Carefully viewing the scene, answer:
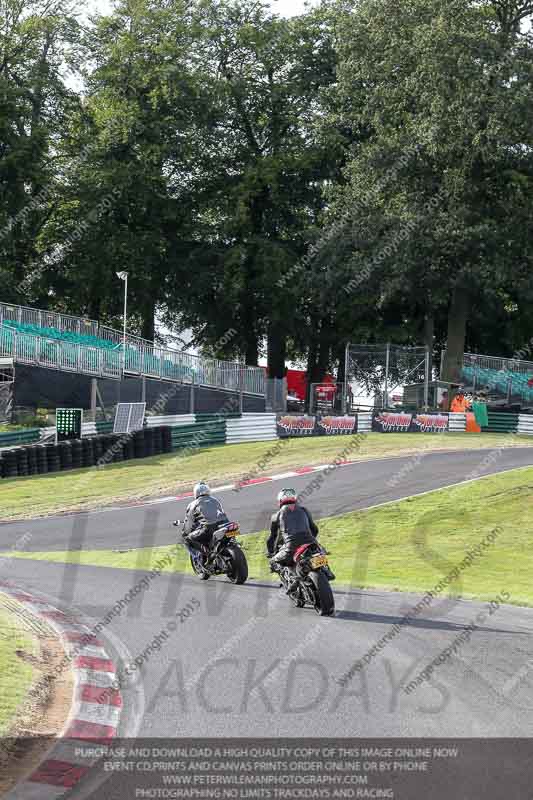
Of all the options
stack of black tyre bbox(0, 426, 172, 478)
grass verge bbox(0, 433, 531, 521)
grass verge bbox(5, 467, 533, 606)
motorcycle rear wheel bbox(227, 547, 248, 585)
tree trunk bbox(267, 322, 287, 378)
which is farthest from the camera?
tree trunk bbox(267, 322, 287, 378)

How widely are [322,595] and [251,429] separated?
27.2 meters

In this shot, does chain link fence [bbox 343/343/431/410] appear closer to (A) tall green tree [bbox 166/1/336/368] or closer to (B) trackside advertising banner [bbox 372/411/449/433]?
(B) trackside advertising banner [bbox 372/411/449/433]

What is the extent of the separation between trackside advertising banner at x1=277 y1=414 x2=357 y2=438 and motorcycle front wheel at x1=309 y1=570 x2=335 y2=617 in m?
26.9

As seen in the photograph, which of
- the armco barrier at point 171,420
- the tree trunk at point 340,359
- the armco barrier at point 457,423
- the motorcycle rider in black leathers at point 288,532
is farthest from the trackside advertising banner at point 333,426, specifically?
the motorcycle rider in black leathers at point 288,532

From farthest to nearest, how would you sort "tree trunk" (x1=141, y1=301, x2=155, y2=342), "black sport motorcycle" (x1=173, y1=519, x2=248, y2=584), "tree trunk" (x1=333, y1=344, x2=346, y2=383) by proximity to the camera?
"tree trunk" (x1=333, y1=344, x2=346, y2=383)
"tree trunk" (x1=141, y1=301, x2=155, y2=342)
"black sport motorcycle" (x1=173, y1=519, x2=248, y2=584)

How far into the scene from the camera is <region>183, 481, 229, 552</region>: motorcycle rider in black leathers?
1620cm

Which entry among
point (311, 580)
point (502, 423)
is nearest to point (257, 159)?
point (502, 423)

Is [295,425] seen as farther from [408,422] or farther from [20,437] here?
[20,437]

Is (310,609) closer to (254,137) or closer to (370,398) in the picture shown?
(370,398)

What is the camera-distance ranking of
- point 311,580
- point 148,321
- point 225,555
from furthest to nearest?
1. point 148,321
2. point 225,555
3. point 311,580

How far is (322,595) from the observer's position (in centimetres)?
1299

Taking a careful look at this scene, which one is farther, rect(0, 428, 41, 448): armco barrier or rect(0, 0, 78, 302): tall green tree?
rect(0, 0, 78, 302): tall green tree

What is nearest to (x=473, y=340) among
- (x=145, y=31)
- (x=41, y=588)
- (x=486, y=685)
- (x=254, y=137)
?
(x=254, y=137)

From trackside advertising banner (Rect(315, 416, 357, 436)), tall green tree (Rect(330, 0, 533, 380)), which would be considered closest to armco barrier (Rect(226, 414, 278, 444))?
trackside advertising banner (Rect(315, 416, 357, 436))
